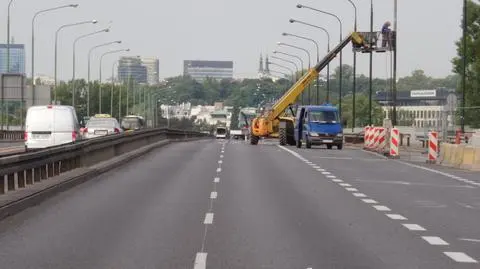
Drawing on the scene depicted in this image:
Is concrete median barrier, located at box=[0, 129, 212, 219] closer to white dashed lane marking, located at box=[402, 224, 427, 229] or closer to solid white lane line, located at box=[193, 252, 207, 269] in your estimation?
solid white lane line, located at box=[193, 252, 207, 269]

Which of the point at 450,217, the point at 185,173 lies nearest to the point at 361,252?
the point at 450,217

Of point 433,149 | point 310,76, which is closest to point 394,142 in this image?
point 433,149

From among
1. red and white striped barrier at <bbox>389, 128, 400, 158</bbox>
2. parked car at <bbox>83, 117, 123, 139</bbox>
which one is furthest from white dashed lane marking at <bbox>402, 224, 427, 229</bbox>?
parked car at <bbox>83, 117, 123, 139</bbox>

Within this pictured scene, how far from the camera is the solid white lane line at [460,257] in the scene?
35.3 feet

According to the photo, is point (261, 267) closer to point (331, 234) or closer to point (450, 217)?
point (331, 234)

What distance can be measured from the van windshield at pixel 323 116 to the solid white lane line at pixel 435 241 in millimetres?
38889

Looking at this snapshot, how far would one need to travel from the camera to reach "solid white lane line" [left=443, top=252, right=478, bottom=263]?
35.3 feet

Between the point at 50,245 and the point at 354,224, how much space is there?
4779mm

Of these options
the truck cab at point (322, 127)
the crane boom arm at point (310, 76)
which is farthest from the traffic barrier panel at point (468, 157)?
the crane boom arm at point (310, 76)

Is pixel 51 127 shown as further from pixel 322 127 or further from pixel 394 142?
pixel 322 127

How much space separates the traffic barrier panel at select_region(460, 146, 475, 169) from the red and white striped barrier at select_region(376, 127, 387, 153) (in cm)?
1144

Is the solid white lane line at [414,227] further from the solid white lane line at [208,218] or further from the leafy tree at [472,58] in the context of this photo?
the leafy tree at [472,58]

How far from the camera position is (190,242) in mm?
12109

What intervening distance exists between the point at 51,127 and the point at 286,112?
3047 cm
